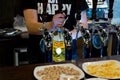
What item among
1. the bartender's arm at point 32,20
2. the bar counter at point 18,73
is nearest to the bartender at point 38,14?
the bartender's arm at point 32,20

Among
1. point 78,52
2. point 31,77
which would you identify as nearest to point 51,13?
point 78,52

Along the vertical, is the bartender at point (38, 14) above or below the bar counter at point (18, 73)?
above

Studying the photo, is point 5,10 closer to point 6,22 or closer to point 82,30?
point 6,22

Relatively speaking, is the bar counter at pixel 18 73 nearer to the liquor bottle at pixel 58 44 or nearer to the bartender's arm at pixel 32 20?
the liquor bottle at pixel 58 44

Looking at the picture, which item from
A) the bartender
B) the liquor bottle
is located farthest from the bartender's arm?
the liquor bottle

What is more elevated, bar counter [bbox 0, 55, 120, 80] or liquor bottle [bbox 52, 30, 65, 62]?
liquor bottle [bbox 52, 30, 65, 62]

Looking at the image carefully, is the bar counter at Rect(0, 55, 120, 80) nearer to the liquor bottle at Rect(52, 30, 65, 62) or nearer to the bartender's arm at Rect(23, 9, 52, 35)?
the liquor bottle at Rect(52, 30, 65, 62)

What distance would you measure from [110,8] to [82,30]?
0.15 metres

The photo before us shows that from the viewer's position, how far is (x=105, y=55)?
123cm

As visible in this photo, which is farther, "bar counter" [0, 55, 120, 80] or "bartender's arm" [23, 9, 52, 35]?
"bartender's arm" [23, 9, 52, 35]

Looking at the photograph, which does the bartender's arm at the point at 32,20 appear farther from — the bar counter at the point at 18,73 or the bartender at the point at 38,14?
the bar counter at the point at 18,73

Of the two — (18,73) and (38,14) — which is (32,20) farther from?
(18,73)

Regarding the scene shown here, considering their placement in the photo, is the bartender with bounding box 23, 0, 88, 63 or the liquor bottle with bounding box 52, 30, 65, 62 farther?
the bartender with bounding box 23, 0, 88, 63

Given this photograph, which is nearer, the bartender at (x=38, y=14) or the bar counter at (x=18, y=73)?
the bar counter at (x=18, y=73)
